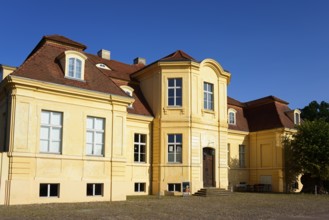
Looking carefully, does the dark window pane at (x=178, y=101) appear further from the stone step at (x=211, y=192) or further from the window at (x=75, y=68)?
the window at (x=75, y=68)

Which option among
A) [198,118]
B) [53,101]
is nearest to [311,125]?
[198,118]

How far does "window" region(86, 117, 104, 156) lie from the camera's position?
2047 centimetres

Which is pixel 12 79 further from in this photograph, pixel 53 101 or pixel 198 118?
pixel 198 118

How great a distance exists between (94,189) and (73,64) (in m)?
6.80

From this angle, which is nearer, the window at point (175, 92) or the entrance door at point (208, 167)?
the window at point (175, 92)

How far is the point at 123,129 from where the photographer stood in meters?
21.6

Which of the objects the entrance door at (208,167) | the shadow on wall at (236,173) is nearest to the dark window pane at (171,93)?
the entrance door at (208,167)

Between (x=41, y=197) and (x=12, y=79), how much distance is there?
571cm

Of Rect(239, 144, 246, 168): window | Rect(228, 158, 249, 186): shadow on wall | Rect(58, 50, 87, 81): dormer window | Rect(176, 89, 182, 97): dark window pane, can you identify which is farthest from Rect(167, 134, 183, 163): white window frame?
Rect(239, 144, 246, 168): window

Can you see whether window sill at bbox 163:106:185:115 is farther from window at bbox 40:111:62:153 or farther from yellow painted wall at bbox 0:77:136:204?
window at bbox 40:111:62:153

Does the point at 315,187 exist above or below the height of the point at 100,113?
below

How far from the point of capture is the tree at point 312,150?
2716 centimetres

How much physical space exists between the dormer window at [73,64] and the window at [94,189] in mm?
5734

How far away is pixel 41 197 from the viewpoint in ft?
59.7
